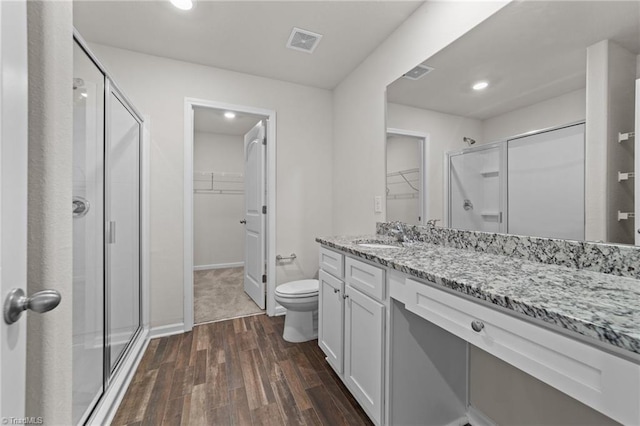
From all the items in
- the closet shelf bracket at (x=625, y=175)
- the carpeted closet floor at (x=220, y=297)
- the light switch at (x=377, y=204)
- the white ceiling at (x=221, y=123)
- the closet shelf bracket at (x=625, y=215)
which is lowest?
the carpeted closet floor at (x=220, y=297)

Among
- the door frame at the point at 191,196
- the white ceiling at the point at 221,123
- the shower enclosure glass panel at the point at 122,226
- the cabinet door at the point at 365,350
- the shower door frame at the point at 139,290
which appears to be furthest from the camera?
the white ceiling at the point at 221,123

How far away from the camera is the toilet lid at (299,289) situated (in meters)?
2.11

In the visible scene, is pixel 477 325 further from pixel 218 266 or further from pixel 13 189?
pixel 218 266

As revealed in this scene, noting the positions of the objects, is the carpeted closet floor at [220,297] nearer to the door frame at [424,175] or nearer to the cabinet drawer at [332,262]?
the cabinet drawer at [332,262]

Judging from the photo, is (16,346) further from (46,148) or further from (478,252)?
(478,252)

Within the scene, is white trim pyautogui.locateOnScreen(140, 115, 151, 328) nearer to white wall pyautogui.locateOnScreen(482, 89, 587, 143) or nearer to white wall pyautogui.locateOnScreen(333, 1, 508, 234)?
white wall pyautogui.locateOnScreen(333, 1, 508, 234)

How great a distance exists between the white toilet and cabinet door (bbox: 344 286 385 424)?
656mm

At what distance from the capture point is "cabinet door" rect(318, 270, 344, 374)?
5.16 feet

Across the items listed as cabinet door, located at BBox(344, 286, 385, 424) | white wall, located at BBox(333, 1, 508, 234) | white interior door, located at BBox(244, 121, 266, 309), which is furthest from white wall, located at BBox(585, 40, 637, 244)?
white interior door, located at BBox(244, 121, 266, 309)

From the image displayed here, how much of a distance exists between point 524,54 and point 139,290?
2.93 meters

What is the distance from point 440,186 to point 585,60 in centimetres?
81

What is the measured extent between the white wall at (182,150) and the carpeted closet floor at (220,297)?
403 mm

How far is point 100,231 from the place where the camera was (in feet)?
4.87

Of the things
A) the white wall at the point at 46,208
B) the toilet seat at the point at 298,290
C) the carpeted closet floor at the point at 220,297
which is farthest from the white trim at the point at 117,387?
the toilet seat at the point at 298,290
